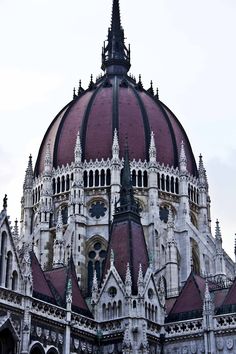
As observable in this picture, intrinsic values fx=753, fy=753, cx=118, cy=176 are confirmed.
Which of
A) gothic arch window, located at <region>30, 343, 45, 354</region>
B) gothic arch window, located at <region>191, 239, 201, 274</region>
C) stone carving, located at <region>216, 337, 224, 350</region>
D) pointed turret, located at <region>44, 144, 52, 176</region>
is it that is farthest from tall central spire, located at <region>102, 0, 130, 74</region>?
gothic arch window, located at <region>30, 343, 45, 354</region>

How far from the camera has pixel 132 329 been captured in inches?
1918

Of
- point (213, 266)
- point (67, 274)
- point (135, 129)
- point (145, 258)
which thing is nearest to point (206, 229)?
point (213, 266)

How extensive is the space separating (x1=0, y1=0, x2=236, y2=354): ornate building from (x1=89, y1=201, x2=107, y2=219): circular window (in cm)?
10

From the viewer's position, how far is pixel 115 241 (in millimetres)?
54750

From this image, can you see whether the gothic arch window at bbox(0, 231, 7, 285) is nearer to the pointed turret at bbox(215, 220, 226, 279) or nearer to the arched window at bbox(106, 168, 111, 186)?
the arched window at bbox(106, 168, 111, 186)

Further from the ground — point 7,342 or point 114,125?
point 114,125

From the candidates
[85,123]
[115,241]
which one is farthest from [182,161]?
[115,241]

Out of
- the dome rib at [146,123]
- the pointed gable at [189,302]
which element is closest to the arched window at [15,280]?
the pointed gable at [189,302]

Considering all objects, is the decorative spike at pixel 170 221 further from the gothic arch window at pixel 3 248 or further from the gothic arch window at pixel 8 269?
the gothic arch window at pixel 3 248

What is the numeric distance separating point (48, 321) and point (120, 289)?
6816 millimetres

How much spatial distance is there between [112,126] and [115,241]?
58.6ft

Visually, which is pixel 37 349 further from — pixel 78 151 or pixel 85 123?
pixel 85 123

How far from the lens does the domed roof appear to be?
69.6 m

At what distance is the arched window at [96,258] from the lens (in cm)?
6406
